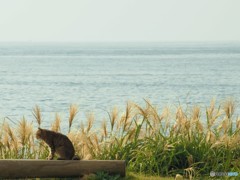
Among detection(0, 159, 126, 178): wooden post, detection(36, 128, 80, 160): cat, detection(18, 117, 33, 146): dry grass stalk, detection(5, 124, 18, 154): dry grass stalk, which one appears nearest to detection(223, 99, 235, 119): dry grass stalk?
detection(0, 159, 126, 178): wooden post

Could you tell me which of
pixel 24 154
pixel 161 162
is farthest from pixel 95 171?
pixel 24 154

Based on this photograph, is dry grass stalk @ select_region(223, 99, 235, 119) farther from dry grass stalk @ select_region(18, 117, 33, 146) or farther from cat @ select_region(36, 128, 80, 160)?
dry grass stalk @ select_region(18, 117, 33, 146)

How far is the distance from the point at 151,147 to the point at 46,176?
225cm

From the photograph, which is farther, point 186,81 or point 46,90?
point 186,81

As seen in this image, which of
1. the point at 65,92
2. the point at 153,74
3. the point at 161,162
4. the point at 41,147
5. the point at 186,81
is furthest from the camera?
the point at 153,74

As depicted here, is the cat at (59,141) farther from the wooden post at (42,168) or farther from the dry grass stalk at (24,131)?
the dry grass stalk at (24,131)

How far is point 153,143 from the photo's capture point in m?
10.7

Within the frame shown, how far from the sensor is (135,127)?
10938mm

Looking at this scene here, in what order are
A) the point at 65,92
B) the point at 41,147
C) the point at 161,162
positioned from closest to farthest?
1. the point at 161,162
2. the point at 41,147
3. the point at 65,92

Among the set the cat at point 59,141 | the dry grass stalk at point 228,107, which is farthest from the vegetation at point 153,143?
the cat at point 59,141

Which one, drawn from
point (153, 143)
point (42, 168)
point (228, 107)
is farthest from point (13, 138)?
point (228, 107)

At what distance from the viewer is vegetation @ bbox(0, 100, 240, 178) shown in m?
10.4

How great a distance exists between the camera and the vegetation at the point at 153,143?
1037cm

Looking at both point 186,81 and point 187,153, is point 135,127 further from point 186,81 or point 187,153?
point 186,81
